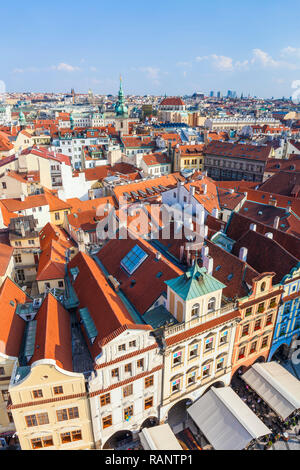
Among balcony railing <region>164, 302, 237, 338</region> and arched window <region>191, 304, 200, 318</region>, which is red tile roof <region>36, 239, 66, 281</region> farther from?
arched window <region>191, 304, 200, 318</region>

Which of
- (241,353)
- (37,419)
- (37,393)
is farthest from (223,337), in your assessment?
(37,419)

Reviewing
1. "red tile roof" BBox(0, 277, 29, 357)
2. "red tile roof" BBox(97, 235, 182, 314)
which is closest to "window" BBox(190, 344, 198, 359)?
"red tile roof" BBox(97, 235, 182, 314)

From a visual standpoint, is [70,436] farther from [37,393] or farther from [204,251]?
[204,251]

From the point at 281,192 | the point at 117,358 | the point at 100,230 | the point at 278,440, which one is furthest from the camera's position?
the point at 281,192

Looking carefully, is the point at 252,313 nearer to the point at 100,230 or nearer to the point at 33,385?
the point at 33,385

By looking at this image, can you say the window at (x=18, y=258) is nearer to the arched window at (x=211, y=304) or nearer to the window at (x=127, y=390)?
the window at (x=127, y=390)

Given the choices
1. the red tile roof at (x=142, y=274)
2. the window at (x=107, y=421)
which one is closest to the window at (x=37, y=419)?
the window at (x=107, y=421)

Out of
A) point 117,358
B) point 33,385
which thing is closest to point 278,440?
point 117,358
